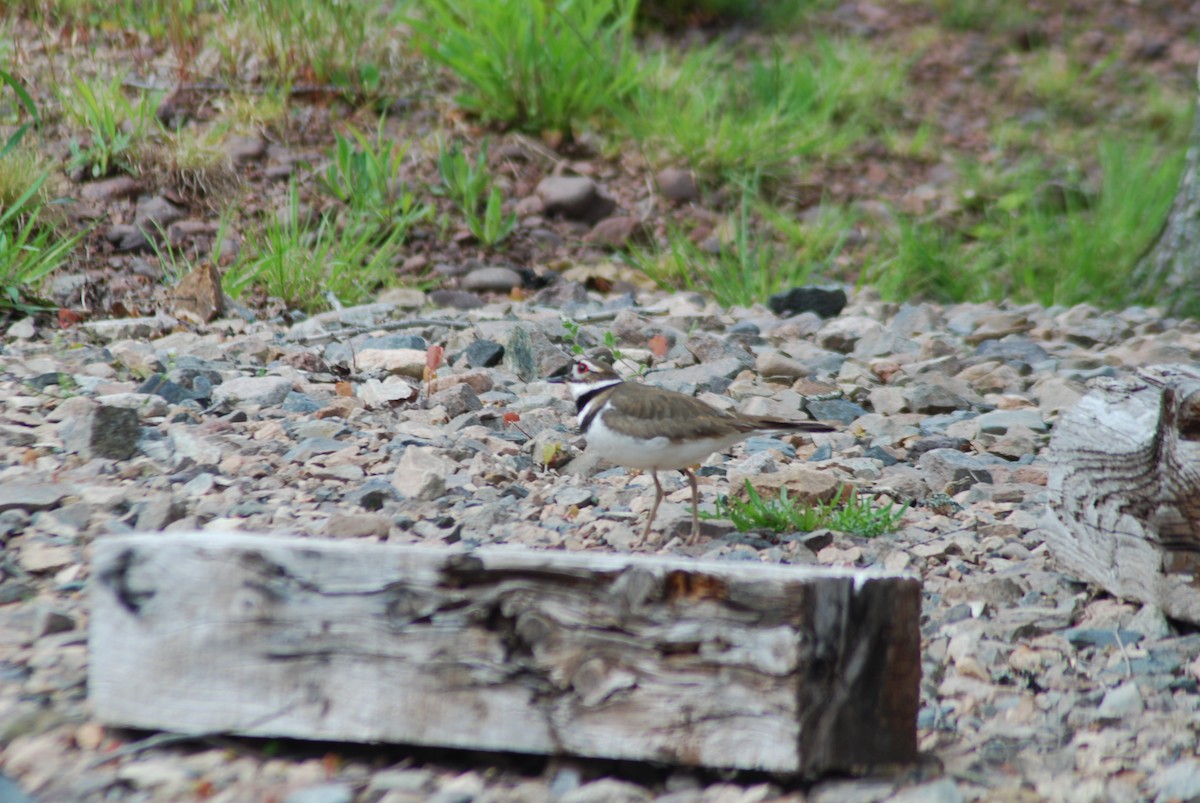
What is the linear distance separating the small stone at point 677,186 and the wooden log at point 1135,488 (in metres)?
4.59

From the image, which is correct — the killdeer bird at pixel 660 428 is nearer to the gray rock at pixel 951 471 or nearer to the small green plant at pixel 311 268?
the gray rock at pixel 951 471

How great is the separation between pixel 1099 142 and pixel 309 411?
720 centimetres

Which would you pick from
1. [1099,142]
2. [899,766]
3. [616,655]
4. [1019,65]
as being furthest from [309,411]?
[1019,65]

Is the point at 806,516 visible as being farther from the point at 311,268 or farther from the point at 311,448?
the point at 311,268

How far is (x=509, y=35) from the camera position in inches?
282

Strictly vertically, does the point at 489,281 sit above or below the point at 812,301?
below

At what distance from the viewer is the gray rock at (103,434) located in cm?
360

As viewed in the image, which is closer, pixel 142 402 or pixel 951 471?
pixel 951 471

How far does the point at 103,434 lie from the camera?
361 centimetres

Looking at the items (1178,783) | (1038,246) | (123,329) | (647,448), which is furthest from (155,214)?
(1178,783)

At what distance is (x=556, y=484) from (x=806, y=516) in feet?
2.64

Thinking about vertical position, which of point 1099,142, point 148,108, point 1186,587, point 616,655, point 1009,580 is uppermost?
point 616,655

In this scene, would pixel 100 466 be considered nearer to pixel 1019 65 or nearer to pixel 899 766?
pixel 899 766

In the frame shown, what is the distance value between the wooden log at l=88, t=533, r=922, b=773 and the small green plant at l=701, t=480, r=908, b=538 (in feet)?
4.01
